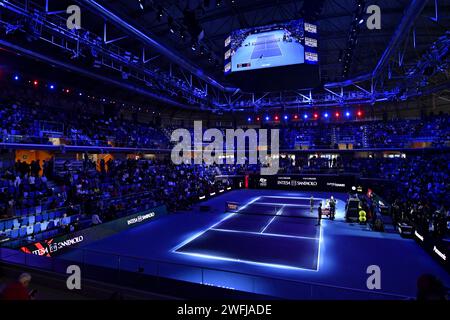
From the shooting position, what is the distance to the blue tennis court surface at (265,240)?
11.4 meters

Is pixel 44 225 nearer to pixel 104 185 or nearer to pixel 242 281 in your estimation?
pixel 104 185

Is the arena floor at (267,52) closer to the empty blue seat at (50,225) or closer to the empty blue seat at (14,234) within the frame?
the empty blue seat at (50,225)

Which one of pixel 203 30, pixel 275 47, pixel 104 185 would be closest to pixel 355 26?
pixel 275 47

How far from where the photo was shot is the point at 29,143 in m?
18.1

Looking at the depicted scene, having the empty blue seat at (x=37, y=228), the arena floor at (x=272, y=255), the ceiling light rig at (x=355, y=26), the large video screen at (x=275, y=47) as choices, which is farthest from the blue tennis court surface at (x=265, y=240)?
the ceiling light rig at (x=355, y=26)

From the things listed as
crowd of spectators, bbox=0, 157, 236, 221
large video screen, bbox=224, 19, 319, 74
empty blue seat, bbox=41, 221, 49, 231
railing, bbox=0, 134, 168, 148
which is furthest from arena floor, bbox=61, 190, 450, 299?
railing, bbox=0, 134, 168, 148

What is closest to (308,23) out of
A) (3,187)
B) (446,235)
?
(446,235)

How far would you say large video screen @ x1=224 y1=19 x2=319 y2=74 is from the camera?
13383mm

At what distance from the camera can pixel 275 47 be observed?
539 inches

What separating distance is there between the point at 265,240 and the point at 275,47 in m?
9.79

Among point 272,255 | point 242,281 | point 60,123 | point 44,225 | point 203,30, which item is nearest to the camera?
point 242,281

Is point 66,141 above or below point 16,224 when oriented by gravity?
above

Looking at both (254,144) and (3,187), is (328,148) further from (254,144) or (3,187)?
(3,187)

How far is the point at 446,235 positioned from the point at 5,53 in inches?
1133
